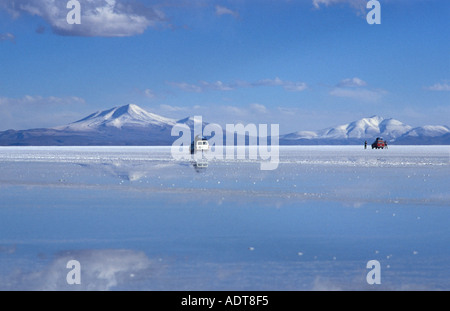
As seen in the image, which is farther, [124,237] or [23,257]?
[124,237]

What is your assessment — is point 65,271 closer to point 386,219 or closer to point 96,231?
point 96,231

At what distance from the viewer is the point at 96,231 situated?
14023 millimetres

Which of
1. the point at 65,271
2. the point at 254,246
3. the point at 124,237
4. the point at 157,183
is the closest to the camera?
the point at 65,271

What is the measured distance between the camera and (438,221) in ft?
51.0

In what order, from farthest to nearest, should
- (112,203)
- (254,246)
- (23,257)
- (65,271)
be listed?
(112,203) → (254,246) → (23,257) → (65,271)
